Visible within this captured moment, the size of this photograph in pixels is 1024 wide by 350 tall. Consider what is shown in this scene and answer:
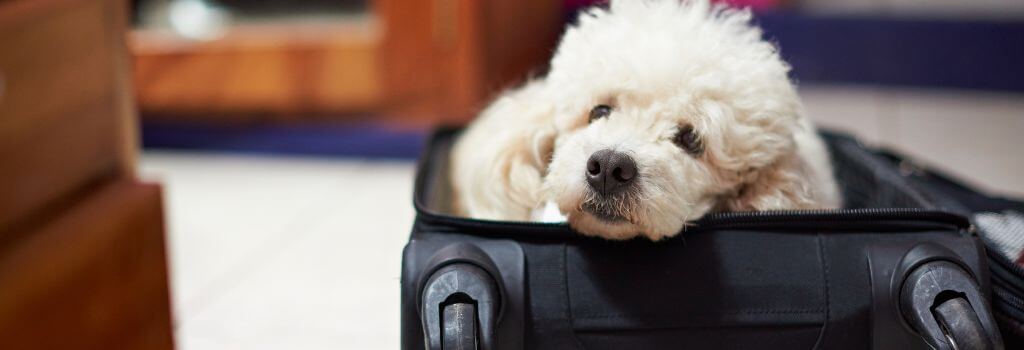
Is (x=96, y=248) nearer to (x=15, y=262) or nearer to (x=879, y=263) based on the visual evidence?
(x=15, y=262)

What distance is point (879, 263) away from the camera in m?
0.81

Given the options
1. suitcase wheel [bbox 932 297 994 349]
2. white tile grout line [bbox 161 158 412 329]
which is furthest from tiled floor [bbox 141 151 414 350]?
suitcase wheel [bbox 932 297 994 349]

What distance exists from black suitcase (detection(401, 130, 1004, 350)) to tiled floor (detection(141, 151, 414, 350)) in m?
0.42

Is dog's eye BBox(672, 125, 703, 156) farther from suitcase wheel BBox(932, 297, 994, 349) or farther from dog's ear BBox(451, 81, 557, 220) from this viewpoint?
suitcase wheel BBox(932, 297, 994, 349)

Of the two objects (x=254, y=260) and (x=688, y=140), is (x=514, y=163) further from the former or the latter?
(x=254, y=260)

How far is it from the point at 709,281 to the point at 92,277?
545mm

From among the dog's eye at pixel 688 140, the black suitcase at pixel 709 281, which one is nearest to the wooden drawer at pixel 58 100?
the black suitcase at pixel 709 281

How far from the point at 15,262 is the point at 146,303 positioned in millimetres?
201

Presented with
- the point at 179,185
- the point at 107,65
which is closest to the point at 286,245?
the point at 179,185

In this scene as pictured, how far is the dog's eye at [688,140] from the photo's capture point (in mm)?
909

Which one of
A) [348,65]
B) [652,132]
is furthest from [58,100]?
[348,65]

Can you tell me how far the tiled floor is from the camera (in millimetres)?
1249

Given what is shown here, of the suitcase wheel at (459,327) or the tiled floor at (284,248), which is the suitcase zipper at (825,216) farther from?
the tiled floor at (284,248)

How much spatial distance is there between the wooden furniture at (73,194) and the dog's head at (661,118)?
1.36ft
